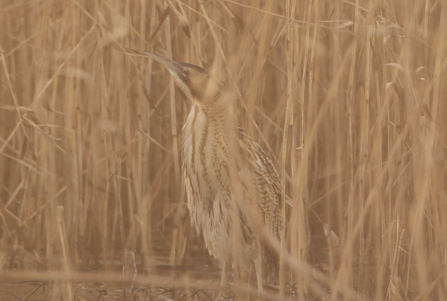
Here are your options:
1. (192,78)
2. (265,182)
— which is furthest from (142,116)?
(265,182)

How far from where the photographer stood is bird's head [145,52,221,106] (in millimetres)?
2293

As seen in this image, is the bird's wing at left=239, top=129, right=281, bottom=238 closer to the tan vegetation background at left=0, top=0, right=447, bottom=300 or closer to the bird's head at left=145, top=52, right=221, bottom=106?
the tan vegetation background at left=0, top=0, right=447, bottom=300

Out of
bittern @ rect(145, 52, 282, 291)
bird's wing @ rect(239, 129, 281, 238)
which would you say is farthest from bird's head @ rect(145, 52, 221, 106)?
bird's wing @ rect(239, 129, 281, 238)

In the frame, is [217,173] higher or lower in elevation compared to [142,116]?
lower

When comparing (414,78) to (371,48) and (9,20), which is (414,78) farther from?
(9,20)

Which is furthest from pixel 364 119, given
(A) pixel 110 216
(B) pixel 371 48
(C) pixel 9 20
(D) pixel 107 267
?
(C) pixel 9 20

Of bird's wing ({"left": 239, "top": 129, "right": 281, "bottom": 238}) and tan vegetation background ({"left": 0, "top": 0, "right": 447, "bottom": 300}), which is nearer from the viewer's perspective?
tan vegetation background ({"left": 0, "top": 0, "right": 447, "bottom": 300})

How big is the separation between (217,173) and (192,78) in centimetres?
35

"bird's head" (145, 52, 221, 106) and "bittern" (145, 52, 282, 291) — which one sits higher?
"bird's head" (145, 52, 221, 106)

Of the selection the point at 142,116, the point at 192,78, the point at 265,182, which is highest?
the point at 192,78

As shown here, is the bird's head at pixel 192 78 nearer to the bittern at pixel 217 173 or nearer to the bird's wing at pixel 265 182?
the bittern at pixel 217 173

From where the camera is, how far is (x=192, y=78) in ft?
7.59

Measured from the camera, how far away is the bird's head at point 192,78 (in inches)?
90.3

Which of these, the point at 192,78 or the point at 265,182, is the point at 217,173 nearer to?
the point at 265,182
